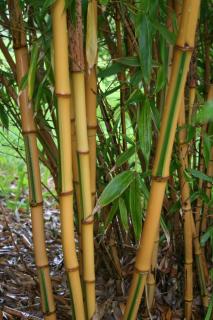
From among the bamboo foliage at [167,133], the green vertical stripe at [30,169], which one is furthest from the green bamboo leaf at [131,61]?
the green vertical stripe at [30,169]

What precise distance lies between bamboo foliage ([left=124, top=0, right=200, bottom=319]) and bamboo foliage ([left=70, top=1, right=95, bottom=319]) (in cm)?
10

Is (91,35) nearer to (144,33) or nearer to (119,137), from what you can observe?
→ (144,33)

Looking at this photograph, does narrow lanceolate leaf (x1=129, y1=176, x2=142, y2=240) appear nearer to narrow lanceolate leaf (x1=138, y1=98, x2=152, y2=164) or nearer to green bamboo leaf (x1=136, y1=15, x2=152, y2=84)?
narrow lanceolate leaf (x1=138, y1=98, x2=152, y2=164)

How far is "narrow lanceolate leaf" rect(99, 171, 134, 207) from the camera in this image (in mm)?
920

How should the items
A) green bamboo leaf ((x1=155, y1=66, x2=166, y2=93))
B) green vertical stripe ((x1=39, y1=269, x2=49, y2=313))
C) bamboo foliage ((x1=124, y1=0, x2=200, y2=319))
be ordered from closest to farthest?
bamboo foliage ((x1=124, y1=0, x2=200, y2=319)), green bamboo leaf ((x1=155, y1=66, x2=166, y2=93)), green vertical stripe ((x1=39, y1=269, x2=49, y2=313))

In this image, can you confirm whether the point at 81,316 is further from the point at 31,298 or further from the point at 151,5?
the point at 151,5

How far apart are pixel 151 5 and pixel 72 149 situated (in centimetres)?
31

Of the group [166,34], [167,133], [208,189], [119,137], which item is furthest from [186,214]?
[166,34]

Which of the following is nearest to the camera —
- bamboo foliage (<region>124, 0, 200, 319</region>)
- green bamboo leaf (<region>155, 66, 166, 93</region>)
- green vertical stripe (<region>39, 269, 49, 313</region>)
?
bamboo foliage (<region>124, 0, 200, 319</region>)

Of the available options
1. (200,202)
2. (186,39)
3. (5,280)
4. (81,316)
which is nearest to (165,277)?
(200,202)

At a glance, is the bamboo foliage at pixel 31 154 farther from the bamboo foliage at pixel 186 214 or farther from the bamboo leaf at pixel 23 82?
the bamboo foliage at pixel 186 214

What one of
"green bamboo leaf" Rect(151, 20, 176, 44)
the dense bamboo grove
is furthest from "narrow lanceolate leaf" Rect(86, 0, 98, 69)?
"green bamboo leaf" Rect(151, 20, 176, 44)

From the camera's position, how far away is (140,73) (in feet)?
3.08

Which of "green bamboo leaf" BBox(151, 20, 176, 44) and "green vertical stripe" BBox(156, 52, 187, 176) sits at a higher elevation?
"green bamboo leaf" BBox(151, 20, 176, 44)
